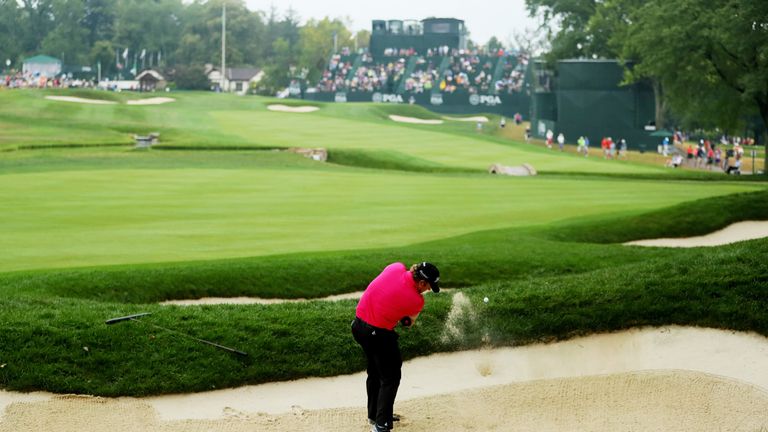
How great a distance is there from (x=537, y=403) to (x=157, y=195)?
24311mm

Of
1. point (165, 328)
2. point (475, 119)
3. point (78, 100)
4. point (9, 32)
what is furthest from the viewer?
point (9, 32)

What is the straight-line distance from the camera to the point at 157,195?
121 ft

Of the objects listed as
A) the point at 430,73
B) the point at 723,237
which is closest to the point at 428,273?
the point at 723,237

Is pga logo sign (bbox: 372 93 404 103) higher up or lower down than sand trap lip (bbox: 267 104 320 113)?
higher up

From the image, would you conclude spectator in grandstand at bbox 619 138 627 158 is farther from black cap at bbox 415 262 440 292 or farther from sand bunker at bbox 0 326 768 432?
black cap at bbox 415 262 440 292

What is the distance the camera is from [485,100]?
122188 mm

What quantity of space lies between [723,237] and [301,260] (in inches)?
468

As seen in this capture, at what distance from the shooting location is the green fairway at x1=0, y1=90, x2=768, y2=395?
15773mm

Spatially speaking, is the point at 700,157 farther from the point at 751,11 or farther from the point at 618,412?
the point at 618,412

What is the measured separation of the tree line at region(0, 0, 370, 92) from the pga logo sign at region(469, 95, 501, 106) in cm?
3546

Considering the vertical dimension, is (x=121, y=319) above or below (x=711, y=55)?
below

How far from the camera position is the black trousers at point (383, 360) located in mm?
13297

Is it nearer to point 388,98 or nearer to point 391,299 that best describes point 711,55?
point 391,299

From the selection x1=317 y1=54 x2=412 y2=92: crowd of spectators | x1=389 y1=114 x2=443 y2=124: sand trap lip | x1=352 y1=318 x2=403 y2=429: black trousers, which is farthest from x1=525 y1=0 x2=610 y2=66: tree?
x1=352 y1=318 x2=403 y2=429: black trousers
